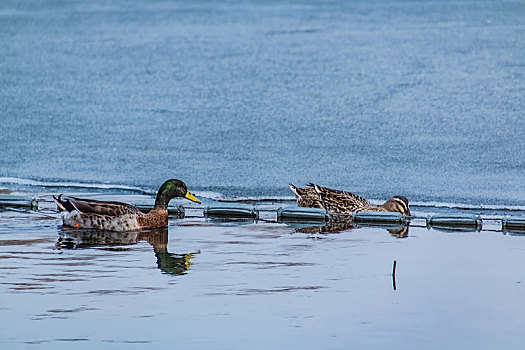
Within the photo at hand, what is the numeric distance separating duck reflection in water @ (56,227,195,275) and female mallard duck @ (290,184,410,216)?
72.3 inches

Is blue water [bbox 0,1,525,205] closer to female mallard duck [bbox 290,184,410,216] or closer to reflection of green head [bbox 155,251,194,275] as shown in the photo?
female mallard duck [bbox 290,184,410,216]

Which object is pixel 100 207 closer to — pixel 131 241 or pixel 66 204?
pixel 66 204

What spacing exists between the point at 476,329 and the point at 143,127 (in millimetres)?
9775

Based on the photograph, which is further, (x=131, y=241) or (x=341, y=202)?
(x=341, y=202)

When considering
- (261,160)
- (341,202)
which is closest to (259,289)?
(341,202)

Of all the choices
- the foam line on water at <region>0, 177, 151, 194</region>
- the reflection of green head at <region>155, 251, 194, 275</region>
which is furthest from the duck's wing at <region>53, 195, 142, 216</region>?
the foam line on water at <region>0, 177, 151, 194</region>

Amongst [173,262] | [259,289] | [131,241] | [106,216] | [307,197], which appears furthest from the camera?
A: [307,197]

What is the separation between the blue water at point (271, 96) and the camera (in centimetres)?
1239

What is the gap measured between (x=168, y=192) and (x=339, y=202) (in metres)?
1.74

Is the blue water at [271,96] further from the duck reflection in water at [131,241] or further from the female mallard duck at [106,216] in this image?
the duck reflection in water at [131,241]

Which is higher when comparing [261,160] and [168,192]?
[261,160]

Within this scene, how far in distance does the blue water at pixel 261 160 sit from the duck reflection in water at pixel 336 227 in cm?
7

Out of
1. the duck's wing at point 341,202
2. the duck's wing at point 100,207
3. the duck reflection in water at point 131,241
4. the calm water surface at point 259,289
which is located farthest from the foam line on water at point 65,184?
the calm water surface at point 259,289

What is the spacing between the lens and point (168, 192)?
9539mm
